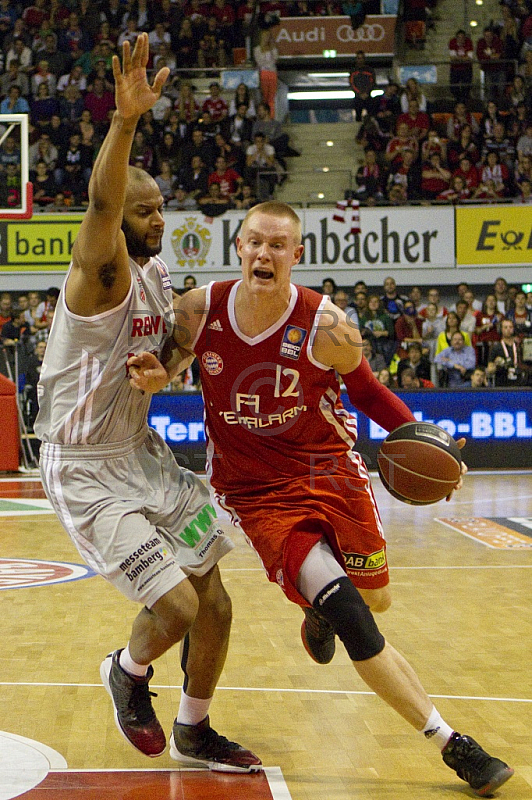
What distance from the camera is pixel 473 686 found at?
438cm

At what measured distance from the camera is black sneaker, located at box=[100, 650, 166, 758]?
334cm

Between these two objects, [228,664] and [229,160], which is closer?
[228,664]

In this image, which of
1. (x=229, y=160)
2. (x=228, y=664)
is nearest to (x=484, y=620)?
(x=228, y=664)

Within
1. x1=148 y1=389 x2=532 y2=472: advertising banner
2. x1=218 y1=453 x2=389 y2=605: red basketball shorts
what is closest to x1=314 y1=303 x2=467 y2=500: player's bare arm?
x1=218 y1=453 x2=389 y2=605: red basketball shorts

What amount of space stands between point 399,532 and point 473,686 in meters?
4.31

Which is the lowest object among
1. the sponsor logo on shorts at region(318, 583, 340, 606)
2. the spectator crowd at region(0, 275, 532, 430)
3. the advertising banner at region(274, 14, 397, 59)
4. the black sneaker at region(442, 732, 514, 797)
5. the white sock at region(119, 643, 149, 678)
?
the spectator crowd at region(0, 275, 532, 430)

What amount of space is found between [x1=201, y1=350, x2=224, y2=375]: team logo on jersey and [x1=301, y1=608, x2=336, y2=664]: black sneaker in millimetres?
1047

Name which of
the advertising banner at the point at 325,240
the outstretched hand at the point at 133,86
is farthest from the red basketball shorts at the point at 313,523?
the advertising banner at the point at 325,240

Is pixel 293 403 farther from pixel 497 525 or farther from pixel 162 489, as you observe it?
pixel 497 525

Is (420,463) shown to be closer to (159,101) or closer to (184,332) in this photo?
(184,332)

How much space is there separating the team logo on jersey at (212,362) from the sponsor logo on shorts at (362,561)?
0.85m

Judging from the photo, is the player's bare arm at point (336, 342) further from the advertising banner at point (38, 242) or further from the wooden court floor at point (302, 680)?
the advertising banner at point (38, 242)

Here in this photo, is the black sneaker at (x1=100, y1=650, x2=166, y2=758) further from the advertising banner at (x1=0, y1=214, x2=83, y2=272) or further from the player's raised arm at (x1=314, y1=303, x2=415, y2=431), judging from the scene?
the advertising banner at (x1=0, y1=214, x2=83, y2=272)

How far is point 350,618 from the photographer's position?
3314 millimetres
